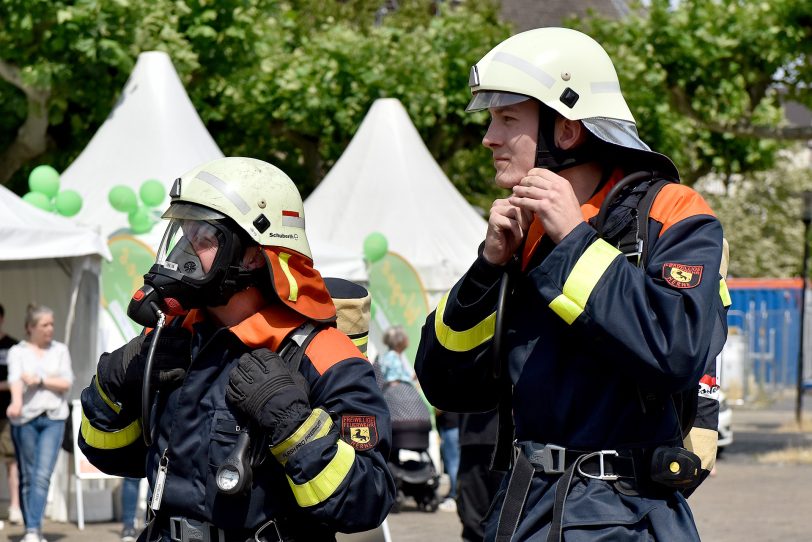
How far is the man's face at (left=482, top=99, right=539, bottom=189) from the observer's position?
301cm

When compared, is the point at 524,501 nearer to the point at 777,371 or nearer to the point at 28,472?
the point at 28,472

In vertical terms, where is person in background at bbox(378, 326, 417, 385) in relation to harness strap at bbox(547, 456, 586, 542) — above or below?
below

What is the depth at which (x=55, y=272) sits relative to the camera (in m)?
12.2

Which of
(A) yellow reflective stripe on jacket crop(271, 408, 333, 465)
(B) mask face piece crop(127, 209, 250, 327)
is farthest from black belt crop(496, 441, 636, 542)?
(B) mask face piece crop(127, 209, 250, 327)

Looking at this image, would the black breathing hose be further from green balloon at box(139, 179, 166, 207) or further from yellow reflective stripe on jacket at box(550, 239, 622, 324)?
green balloon at box(139, 179, 166, 207)

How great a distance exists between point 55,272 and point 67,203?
113 centimetres

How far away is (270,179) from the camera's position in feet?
11.5

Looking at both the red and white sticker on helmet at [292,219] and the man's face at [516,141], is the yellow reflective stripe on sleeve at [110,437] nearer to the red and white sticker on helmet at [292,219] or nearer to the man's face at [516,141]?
the red and white sticker on helmet at [292,219]

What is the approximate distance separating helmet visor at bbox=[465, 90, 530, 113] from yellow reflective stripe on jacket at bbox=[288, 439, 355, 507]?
32.4 inches

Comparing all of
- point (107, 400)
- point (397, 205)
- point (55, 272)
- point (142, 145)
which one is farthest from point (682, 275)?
point (397, 205)

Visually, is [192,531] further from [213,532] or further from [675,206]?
[675,206]

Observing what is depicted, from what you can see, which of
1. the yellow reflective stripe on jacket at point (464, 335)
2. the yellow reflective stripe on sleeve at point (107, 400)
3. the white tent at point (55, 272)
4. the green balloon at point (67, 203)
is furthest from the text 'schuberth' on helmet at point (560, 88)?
the green balloon at point (67, 203)

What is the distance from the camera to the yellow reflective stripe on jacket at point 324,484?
314cm

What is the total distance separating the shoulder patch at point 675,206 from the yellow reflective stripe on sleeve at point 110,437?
146 centimetres
